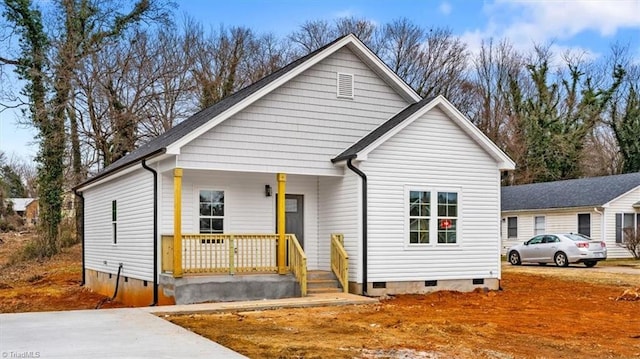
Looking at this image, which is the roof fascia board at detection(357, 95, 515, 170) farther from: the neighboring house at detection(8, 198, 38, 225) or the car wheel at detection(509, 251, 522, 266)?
the neighboring house at detection(8, 198, 38, 225)

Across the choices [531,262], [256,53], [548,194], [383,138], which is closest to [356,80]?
[383,138]

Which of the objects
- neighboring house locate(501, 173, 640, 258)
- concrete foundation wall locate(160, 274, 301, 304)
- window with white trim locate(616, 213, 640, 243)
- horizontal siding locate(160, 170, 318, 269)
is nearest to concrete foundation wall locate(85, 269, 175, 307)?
concrete foundation wall locate(160, 274, 301, 304)

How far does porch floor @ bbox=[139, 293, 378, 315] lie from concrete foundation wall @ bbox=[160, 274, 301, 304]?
363 mm

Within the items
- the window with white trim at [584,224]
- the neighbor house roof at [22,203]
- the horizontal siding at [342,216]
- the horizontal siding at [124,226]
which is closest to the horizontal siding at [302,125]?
the horizontal siding at [342,216]

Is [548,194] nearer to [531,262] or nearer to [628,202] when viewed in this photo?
[628,202]

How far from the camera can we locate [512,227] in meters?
36.1

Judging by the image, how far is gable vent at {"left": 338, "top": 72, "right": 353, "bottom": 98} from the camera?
55.9 ft

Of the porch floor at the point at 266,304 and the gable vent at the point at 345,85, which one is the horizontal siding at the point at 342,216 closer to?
the porch floor at the point at 266,304

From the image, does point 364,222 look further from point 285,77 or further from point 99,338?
point 99,338

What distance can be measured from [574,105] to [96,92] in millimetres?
34414

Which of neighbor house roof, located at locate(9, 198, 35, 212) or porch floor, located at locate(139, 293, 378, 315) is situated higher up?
neighbor house roof, located at locate(9, 198, 35, 212)

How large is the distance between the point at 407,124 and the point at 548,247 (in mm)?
14058

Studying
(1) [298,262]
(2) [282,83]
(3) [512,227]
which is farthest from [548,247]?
(2) [282,83]

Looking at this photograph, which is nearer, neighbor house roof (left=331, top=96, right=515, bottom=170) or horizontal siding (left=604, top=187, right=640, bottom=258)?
neighbor house roof (left=331, top=96, right=515, bottom=170)
